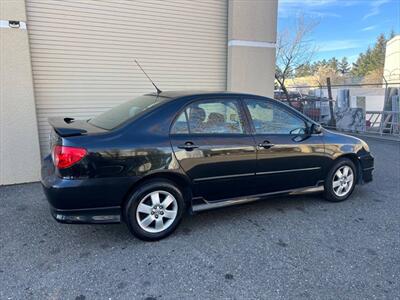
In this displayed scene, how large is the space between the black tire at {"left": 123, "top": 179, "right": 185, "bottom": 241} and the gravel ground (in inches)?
3.9

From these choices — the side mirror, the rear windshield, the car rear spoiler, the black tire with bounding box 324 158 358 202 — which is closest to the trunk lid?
the car rear spoiler

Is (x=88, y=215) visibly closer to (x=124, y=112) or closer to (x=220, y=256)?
(x=124, y=112)

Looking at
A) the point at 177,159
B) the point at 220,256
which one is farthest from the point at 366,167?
the point at 177,159

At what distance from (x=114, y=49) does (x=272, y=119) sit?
3647mm

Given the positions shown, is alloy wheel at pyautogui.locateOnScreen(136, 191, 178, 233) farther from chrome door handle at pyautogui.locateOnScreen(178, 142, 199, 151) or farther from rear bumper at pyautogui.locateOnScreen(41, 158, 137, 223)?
chrome door handle at pyautogui.locateOnScreen(178, 142, 199, 151)

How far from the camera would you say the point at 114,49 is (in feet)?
20.3

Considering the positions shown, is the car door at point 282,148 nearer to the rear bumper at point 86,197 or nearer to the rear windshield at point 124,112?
the rear windshield at point 124,112

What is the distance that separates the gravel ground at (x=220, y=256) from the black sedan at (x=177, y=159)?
1.03ft

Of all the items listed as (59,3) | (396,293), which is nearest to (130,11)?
(59,3)

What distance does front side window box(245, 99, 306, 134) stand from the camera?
398 cm

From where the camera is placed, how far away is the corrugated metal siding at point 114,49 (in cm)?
568

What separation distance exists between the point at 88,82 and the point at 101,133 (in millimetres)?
3273

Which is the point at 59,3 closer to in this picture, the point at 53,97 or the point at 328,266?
the point at 53,97

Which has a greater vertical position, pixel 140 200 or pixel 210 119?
pixel 210 119
